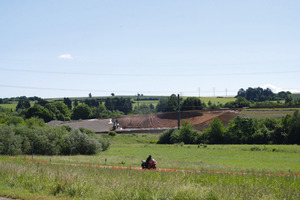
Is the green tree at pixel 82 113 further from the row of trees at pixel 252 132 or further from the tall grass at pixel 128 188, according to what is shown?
the tall grass at pixel 128 188

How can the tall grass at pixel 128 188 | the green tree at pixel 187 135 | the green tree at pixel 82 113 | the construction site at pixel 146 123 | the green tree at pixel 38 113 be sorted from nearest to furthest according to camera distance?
the tall grass at pixel 128 188 < the green tree at pixel 187 135 < the construction site at pixel 146 123 < the green tree at pixel 38 113 < the green tree at pixel 82 113

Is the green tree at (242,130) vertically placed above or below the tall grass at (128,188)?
below

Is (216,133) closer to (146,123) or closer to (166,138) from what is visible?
(166,138)

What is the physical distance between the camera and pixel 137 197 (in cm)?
1134

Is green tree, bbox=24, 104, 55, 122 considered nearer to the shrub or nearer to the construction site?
the construction site

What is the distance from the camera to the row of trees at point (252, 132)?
61.8 metres

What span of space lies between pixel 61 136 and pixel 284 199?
44.3 meters

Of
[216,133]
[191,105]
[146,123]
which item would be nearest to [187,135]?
[216,133]

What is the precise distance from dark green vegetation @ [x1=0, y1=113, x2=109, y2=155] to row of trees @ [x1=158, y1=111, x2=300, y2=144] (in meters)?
23.1

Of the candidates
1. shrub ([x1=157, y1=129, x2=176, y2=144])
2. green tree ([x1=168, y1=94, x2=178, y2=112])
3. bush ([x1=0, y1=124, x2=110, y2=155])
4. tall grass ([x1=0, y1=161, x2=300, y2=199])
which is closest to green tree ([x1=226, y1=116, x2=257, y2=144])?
shrub ([x1=157, y1=129, x2=176, y2=144])

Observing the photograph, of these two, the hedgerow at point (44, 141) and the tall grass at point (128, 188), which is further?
the hedgerow at point (44, 141)

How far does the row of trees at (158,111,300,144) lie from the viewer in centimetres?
6184

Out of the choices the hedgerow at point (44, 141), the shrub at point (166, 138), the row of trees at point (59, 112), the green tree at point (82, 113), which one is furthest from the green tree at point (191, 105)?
the hedgerow at point (44, 141)

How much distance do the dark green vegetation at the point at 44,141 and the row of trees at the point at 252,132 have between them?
2308 cm
